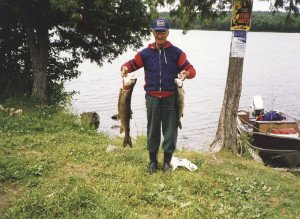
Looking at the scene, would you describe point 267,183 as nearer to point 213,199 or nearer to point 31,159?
point 213,199

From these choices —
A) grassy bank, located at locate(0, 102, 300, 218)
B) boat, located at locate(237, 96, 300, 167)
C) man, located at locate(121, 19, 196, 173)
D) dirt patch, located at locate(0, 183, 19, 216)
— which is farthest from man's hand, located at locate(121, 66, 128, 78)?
boat, located at locate(237, 96, 300, 167)

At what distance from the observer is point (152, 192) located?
564cm

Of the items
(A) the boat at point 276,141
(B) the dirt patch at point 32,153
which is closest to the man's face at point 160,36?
(B) the dirt patch at point 32,153

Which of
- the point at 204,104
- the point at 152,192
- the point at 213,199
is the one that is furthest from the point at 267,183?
the point at 204,104

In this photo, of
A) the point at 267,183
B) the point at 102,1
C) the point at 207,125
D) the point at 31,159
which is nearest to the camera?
the point at 267,183

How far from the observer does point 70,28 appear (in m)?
13.8

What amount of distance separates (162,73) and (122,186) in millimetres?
1831

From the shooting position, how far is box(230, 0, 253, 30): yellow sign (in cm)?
889

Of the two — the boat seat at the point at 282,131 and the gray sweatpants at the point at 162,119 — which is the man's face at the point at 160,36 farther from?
the boat seat at the point at 282,131

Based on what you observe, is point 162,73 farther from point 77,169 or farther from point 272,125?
point 272,125

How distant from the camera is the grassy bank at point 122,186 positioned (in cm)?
508

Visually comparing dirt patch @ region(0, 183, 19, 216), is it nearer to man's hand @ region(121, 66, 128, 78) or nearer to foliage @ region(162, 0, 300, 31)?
man's hand @ region(121, 66, 128, 78)

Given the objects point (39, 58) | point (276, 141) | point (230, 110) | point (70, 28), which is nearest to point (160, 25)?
point (230, 110)

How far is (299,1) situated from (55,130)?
6.39 meters
